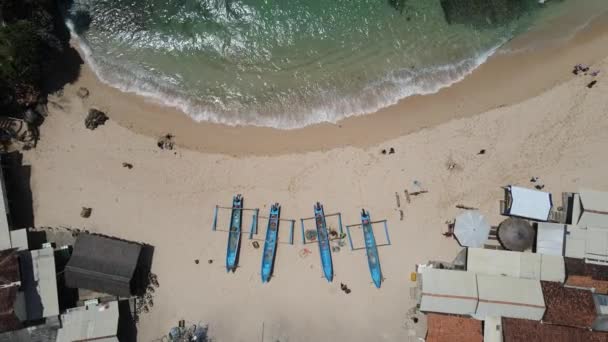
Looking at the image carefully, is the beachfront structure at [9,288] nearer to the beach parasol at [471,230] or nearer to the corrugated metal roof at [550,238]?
the beach parasol at [471,230]

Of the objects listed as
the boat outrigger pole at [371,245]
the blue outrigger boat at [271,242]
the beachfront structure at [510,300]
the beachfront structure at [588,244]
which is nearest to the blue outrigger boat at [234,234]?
the blue outrigger boat at [271,242]

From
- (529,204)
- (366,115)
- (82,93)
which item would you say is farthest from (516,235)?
(82,93)

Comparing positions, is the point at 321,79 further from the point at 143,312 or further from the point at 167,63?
the point at 143,312

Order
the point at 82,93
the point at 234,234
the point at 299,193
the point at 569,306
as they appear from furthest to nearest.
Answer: the point at 82,93 < the point at 299,193 < the point at 234,234 < the point at 569,306

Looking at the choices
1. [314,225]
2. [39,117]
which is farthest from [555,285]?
[39,117]

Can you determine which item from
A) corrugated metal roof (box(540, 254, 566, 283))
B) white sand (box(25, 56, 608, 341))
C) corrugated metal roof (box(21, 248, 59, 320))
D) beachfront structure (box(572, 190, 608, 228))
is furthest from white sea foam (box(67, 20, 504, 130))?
corrugated metal roof (box(540, 254, 566, 283))

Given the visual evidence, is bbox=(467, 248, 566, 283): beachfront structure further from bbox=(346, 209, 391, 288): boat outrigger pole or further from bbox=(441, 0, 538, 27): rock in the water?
bbox=(441, 0, 538, 27): rock in the water

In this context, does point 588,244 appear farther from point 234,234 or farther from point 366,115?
point 234,234
